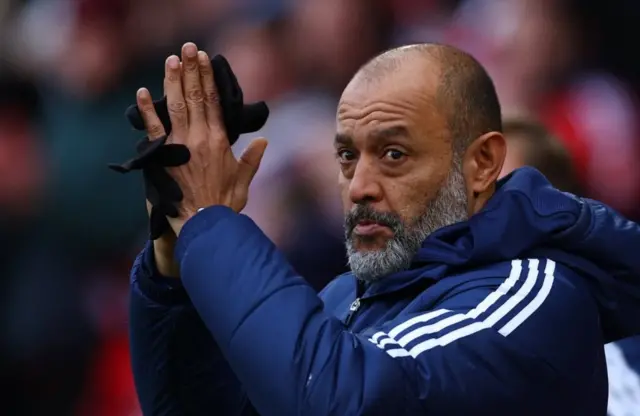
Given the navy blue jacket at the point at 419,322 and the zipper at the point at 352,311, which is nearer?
the navy blue jacket at the point at 419,322

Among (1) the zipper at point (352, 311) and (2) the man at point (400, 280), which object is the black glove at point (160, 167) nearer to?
(2) the man at point (400, 280)

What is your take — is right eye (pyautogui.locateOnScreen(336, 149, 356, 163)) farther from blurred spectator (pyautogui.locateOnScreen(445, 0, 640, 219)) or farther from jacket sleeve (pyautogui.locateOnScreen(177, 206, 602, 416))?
blurred spectator (pyautogui.locateOnScreen(445, 0, 640, 219))

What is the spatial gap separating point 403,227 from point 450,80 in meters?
0.28

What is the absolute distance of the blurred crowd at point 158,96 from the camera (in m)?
3.75

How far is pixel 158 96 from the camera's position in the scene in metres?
4.32

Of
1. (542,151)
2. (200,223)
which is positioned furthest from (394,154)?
(542,151)

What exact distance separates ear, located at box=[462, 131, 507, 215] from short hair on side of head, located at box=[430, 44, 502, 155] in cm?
2

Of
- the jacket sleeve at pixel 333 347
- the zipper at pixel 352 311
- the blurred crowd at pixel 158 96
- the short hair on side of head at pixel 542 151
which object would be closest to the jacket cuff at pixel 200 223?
the jacket sleeve at pixel 333 347

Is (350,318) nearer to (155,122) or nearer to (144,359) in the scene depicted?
(144,359)

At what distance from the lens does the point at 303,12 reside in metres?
4.23

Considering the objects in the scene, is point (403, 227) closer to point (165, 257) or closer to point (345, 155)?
point (345, 155)

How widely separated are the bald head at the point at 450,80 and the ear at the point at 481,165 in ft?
0.06

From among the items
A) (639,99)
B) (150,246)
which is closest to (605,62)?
(639,99)

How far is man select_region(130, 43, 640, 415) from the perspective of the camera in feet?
5.42
